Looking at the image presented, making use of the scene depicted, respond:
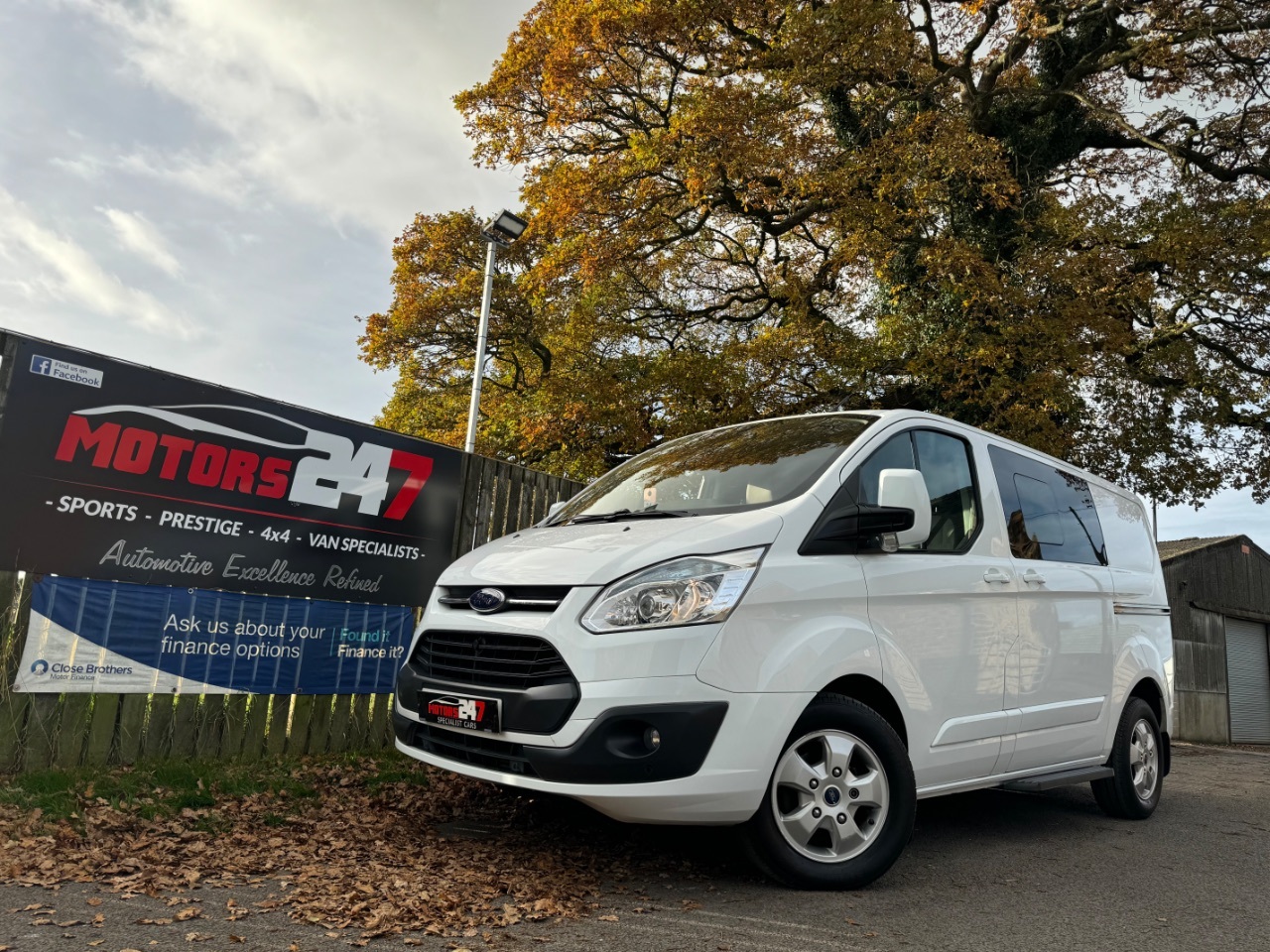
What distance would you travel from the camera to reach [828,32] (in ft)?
43.5

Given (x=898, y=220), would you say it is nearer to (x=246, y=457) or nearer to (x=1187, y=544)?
(x=246, y=457)

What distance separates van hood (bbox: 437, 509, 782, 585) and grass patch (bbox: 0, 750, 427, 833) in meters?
1.75

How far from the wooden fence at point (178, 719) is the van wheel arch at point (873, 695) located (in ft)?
12.1

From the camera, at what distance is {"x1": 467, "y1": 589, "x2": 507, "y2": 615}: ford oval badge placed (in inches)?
150

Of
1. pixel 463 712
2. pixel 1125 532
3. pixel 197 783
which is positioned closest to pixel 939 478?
pixel 1125 532

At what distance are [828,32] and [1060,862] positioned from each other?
12.2m

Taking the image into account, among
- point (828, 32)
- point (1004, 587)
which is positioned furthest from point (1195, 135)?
point (1004, 587)

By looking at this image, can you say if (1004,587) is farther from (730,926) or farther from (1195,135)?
(1195,135)

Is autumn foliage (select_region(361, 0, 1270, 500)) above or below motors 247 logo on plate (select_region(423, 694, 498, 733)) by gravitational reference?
above

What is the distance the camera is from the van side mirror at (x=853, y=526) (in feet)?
12.9

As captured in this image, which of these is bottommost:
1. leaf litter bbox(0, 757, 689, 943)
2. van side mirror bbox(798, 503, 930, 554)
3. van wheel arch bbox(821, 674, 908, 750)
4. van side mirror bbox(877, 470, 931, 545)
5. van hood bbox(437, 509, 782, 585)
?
leaf litter bbox(0, 757, 689, 943)

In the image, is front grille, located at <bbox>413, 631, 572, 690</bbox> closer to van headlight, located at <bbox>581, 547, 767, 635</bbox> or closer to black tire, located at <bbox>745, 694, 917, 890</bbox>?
van headlight, located at <bbox>581, 547, 767, 635</bbox>

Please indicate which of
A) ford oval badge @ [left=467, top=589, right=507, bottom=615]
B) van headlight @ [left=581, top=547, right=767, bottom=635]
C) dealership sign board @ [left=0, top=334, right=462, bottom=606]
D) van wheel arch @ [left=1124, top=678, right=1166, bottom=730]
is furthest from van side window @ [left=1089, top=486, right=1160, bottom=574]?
dealership sign board @ [left=0, top=334, right=462, bottom=606]

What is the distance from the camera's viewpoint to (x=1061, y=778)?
16.6ft
